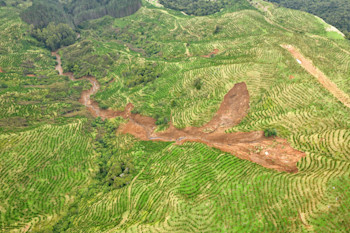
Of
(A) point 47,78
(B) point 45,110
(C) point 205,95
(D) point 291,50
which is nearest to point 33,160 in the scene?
(B) point 45,110

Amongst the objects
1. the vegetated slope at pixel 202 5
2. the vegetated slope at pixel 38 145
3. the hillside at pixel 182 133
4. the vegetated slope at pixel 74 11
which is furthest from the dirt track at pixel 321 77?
the vegetated slope at pixel 74 11

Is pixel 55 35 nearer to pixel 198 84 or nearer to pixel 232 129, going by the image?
pixel 198 84

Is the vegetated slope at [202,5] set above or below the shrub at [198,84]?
above

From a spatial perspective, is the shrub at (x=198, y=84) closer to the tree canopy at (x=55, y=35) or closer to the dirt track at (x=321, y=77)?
the dirt track at (x=321, y=77)

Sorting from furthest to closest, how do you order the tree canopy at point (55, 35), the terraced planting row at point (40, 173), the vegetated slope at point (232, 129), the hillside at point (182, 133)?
the tree canopy at point (55, 35) → the terraced planting row at point (40, 173) → the hillside at point (182, 133) → the vegetated slope at point (232, 129)

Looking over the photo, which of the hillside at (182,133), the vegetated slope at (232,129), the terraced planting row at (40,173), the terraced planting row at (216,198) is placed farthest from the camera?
the terraced planting row at (40,173)

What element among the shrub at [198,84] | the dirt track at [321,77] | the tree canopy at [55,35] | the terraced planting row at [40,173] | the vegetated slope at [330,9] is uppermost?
the vegetated slope at [330,9]
